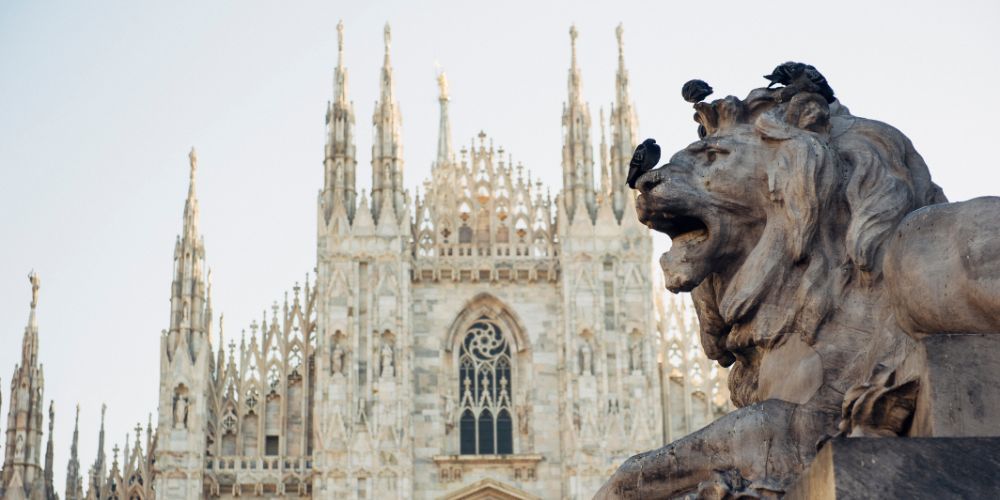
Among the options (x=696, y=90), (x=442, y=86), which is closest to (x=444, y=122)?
(x=442, y=86)

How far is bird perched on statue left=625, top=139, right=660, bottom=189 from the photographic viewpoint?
3.85m

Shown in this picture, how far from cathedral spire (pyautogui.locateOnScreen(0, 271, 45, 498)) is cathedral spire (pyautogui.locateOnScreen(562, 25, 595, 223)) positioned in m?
8.69

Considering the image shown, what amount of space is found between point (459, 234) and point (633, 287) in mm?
2993

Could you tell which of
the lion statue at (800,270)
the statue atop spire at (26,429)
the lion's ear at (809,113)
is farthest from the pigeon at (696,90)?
the statue atop spire at (26,429)

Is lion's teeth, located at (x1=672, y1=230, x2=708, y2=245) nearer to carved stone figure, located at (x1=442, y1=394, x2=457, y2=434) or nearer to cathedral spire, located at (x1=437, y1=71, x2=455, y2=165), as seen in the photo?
carved stone figure, located at (x1=442, y1=394, x2=457, y2=434)

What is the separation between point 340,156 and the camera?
90.0 feet

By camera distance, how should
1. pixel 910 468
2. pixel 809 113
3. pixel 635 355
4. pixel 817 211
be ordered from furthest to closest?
pixel 635 355 < pixel 809 113 < pixel 817 211 < pixel 910 468

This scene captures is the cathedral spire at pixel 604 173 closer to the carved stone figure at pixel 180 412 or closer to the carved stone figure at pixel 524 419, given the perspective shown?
the carved stone figure at pixel 524 419

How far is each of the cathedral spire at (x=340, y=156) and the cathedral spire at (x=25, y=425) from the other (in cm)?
518

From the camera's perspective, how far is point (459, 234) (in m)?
27.7

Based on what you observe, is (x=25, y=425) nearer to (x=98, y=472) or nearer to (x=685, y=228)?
(x=98, y=472)

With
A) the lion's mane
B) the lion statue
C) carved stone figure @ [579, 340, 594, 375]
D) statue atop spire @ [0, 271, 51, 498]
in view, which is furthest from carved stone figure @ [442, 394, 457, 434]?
the lion's mane

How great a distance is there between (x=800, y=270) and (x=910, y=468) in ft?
2.47

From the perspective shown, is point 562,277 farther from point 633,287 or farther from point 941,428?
point 941,428
